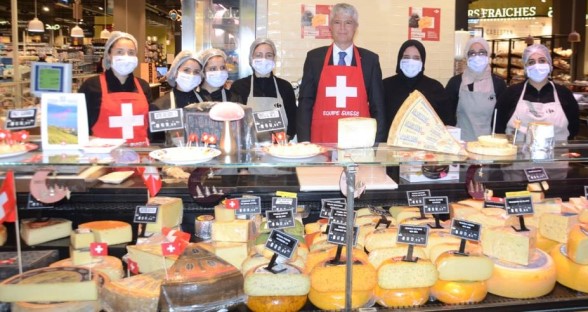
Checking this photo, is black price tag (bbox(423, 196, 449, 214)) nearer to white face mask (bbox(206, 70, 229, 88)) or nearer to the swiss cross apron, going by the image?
the swiss cross apron

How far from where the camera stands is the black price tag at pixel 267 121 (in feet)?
7.16

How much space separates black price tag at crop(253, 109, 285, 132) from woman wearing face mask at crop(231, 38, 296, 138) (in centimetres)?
151

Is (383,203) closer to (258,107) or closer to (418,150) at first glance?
(418,150)

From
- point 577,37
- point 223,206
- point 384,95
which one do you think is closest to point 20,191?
point 223,206

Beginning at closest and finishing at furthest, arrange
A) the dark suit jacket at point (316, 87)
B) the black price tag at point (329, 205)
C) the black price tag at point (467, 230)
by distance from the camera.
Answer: the black price tag at point (467, 230) < the black price tag at point (329, 205) < the dark suit jacket at point (316, 87)

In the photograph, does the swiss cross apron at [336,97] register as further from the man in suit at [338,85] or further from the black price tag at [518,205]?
the black price tag at [518,205]

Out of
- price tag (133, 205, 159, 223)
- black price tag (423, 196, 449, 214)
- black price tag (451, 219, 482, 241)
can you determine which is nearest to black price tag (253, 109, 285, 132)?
price tag (133, 205, 159, 223)

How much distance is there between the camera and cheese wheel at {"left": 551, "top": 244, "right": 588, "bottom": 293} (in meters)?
2.10

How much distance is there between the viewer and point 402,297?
2.00 metres

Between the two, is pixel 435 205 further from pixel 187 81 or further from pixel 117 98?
pixel 117 98

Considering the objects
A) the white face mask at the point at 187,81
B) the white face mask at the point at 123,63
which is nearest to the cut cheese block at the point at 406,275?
the white face mask at the point at 187,81

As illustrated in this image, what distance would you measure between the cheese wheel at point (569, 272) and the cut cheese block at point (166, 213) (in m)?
1.69

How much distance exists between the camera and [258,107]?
379 cm

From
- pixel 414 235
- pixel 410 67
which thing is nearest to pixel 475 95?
pixel 410 67
